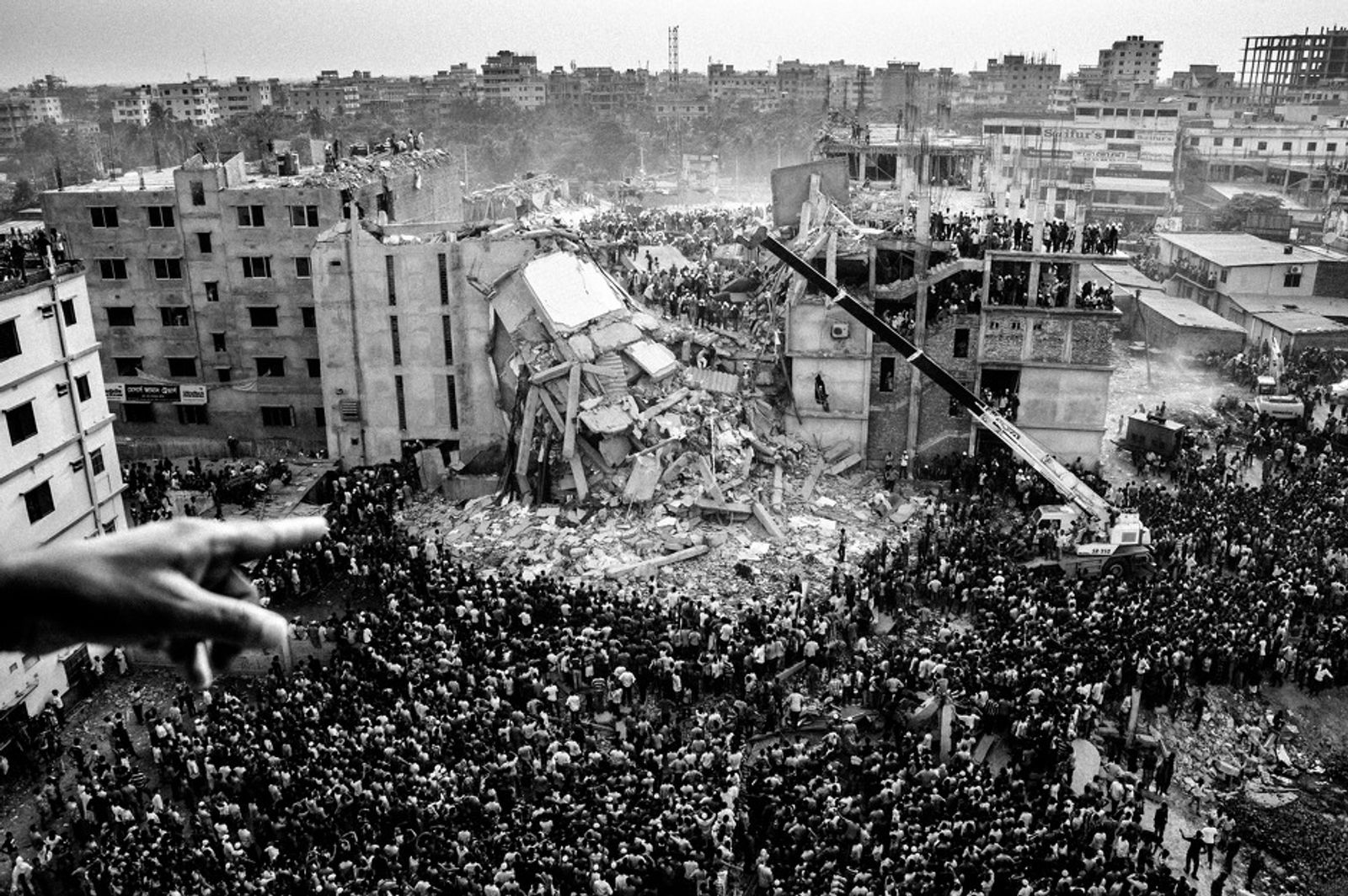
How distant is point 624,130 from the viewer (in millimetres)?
130625

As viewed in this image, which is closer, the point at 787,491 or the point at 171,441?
the point at 787,491

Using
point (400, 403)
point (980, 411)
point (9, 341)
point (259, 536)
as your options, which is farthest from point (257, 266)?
point (259, 536)

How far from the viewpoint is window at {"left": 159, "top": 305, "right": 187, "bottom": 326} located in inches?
1601

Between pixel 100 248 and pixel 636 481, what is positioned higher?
pixel 100 248

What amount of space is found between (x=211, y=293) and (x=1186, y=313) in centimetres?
4239

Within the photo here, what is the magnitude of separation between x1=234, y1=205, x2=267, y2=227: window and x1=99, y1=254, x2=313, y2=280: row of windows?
115 cm

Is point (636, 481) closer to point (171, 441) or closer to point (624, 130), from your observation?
point (171, 441)

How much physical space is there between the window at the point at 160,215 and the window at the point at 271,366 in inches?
228

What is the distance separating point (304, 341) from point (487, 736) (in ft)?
79.0

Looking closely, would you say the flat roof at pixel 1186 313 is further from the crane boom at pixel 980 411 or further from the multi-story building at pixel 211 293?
the multi-story building at pixel 211 293

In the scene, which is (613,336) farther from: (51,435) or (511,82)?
(511,82)

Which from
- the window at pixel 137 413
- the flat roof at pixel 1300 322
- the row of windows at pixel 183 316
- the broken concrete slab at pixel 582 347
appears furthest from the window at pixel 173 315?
the flat roof at pixel 1300 322

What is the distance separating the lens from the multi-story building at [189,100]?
5714 inches

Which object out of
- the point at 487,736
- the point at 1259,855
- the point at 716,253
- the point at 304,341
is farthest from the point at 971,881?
the point at 716,253
